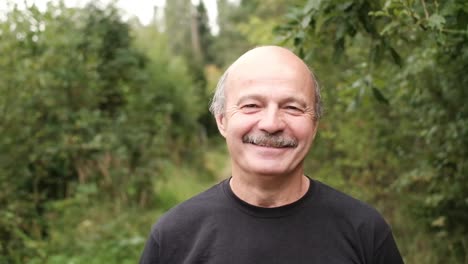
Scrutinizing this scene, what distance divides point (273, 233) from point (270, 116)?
389mm

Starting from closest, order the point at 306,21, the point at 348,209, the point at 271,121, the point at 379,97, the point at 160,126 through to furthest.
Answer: the point at 271,121 < the point at 348,209 < the point at 306,21 < the point at 379,97 < the point at 160,126

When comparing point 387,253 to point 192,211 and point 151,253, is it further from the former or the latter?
point 151,253

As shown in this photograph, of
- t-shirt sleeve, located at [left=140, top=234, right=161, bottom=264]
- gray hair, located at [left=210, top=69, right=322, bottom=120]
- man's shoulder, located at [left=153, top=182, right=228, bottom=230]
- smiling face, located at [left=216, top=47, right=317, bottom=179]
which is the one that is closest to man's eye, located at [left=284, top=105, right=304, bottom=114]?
smiling face, located at [left=216, top=47, right=317, bottom=179]

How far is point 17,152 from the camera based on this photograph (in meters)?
6.15

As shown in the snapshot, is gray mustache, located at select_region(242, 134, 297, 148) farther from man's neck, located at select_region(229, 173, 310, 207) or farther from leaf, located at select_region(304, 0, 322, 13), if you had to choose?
leaf, located at select_region(304, 0, 322, 13)

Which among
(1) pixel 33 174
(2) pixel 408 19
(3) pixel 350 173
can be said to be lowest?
(3) pixel 350 173

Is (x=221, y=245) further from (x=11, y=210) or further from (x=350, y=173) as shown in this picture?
(x=350, y=173)

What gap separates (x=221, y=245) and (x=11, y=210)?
4557 mm

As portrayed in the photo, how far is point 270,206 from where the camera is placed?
78.8 inches

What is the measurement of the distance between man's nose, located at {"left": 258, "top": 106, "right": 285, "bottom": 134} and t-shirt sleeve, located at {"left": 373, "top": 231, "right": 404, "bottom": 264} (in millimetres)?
524

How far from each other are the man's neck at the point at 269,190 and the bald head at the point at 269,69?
0.85ft

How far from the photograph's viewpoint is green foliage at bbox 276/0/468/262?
105 inches

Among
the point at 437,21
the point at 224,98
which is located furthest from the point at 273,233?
the point at 437,21

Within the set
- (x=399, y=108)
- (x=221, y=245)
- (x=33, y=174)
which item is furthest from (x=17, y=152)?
(x=221, y=245)
